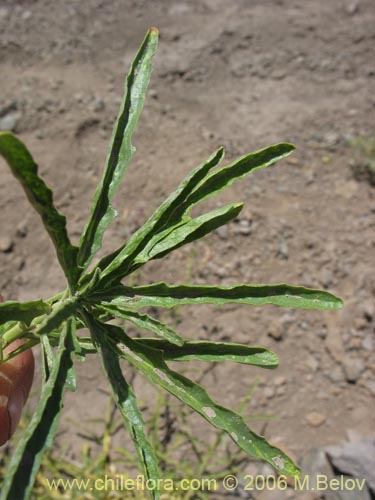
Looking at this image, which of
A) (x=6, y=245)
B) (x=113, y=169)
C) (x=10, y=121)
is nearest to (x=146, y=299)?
(x=113, y=169)

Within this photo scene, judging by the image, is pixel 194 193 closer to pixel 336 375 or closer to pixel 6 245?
pixel 336 375

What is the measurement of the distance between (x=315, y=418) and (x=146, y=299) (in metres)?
1.85

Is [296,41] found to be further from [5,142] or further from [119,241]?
[5,142]

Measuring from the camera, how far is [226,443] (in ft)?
8.13

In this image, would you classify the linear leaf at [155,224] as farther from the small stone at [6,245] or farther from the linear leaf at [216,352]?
the small stone at [6,245]

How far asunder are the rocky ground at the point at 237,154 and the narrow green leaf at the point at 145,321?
1686mm

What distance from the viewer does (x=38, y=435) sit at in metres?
0.83

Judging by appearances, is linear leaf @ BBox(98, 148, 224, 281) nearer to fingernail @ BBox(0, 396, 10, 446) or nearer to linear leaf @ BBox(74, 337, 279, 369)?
linear leaf @ BBox(74, 337, 279, 369)

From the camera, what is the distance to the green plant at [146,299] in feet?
3.14

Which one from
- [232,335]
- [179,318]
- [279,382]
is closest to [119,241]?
[179,318]

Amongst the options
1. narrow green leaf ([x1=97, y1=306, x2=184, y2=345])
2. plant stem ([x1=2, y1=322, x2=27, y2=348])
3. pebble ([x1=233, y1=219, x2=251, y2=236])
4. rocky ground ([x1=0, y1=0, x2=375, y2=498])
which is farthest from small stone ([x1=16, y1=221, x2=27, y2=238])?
narrow green leaf ([x1=97, y1=306, x2=184, y2=345])

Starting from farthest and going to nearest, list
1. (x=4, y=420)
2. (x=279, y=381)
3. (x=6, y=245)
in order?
(x=6, y=245) → (x=279, y=381) → (x=4, y=420)

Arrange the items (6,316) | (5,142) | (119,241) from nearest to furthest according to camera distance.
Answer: (5,142) → (6,316) → (119,241)

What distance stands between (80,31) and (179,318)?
3.01 metres
